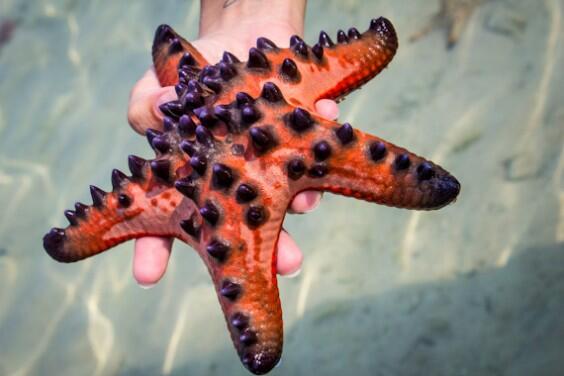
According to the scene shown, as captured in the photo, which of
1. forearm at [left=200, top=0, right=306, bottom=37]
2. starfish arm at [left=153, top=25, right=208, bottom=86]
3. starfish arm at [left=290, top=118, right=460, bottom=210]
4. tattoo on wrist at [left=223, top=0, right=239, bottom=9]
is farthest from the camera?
tattoo on wrist at [left=223, top=0, right=239, bottom=9]

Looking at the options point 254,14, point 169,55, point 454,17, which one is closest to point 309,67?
point 169,55

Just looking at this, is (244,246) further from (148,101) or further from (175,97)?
(148,101)

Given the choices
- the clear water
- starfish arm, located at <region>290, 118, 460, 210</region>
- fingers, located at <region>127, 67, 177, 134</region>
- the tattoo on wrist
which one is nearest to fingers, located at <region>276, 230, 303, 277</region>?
starfish arm, located at <region>290, 118, 460, 210</region>

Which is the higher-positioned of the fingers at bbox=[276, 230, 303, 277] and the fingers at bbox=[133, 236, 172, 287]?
the fingers at bbox=[133, 236, 172, 287]

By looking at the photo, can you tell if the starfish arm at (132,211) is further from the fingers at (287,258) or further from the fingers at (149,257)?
the fingers at (287,258)

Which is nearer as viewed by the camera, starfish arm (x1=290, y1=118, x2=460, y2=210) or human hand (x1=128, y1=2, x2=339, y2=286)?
starfish arm (x1=290, y1=118, x2=460, y2=210)

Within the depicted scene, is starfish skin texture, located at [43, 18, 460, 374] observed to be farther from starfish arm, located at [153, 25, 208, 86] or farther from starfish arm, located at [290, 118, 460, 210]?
starfish arm, located at [153, 25, 208, 86]

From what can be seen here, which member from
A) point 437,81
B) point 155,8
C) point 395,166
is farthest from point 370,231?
point 155,8
